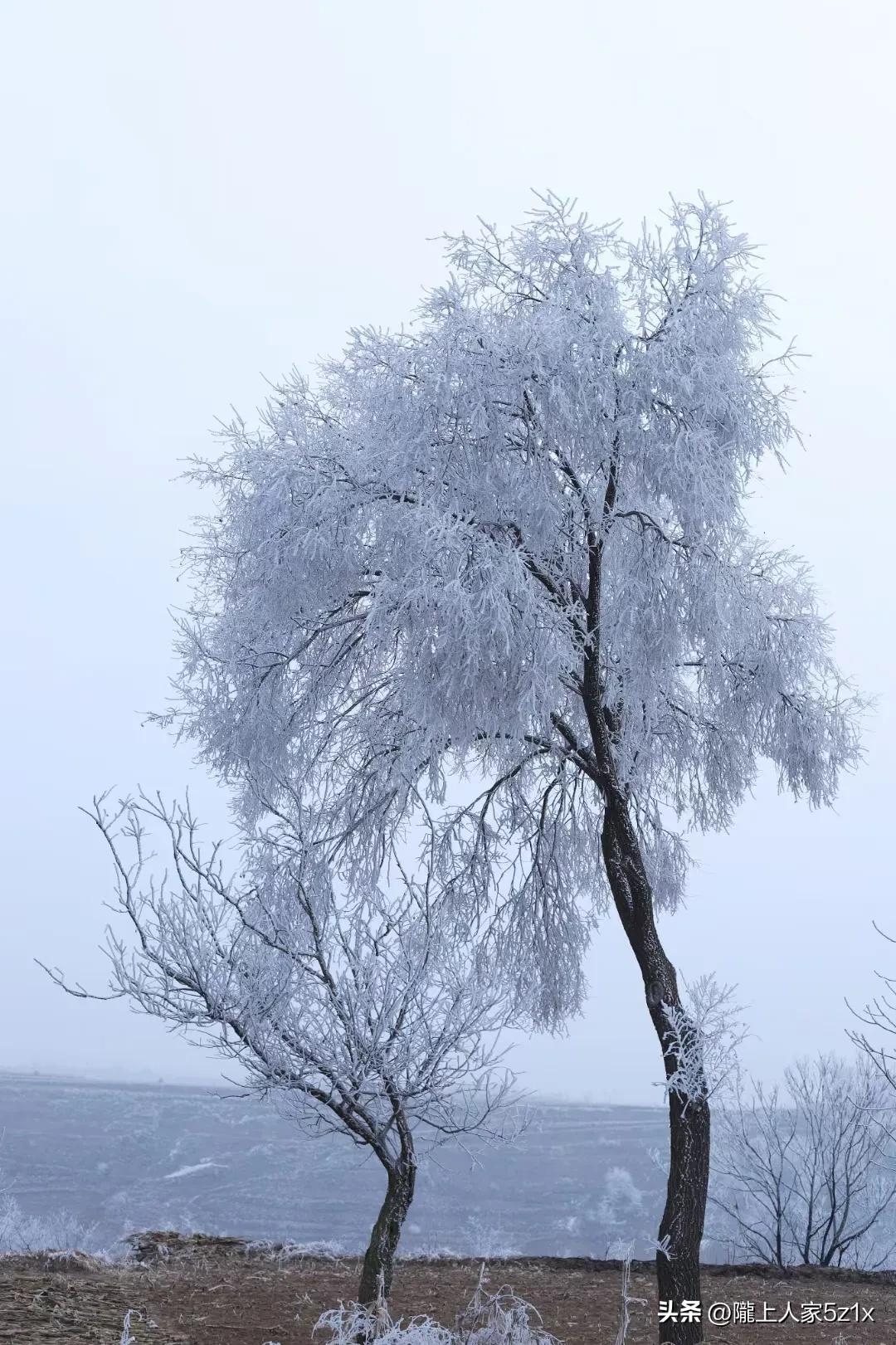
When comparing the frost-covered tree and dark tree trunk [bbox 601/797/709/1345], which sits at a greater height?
the frost-covered tree

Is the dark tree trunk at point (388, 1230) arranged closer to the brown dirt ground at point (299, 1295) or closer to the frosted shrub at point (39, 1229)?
the brown dirt ground at point (299, 1295)

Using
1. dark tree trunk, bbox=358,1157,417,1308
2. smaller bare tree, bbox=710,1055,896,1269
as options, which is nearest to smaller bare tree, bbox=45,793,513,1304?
dark tree trunk, bbox=358,1157,417,1308

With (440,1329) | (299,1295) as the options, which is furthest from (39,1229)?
(440,1329)

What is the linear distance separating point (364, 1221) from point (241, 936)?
31.4 ft

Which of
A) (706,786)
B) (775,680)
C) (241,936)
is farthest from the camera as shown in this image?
(706,786)

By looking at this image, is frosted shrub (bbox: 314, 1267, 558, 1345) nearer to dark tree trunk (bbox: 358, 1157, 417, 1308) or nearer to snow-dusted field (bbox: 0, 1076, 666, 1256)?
dark tree trunk (bbox: 358, 1157, 417, 1308)

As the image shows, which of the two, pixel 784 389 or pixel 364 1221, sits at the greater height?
pixel 784 389

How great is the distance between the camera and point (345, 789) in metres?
8.77

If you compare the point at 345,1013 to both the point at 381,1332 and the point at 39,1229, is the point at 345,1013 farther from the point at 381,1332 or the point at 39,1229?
the point at 39,1229

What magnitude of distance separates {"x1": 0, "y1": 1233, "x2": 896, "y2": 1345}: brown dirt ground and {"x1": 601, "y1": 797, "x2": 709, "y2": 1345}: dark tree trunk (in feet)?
1.20

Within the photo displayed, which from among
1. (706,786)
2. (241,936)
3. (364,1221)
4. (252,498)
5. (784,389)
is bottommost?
(364,1221)

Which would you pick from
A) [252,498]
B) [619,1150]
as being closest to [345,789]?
[252,498]

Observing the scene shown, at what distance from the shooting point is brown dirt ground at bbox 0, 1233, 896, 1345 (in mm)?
6180

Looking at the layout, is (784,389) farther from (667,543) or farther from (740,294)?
(667,543)
